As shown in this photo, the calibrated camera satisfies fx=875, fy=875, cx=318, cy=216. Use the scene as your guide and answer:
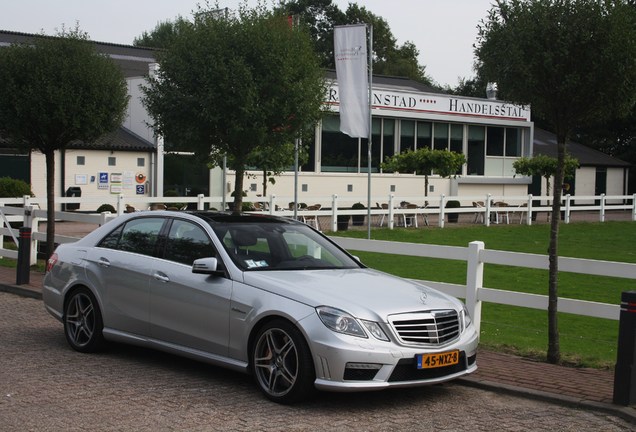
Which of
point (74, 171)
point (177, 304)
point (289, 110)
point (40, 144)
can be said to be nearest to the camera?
point (177, 304)

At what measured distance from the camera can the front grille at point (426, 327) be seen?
709cm

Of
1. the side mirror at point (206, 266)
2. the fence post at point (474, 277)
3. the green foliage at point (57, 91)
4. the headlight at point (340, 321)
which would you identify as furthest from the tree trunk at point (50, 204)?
the headlight at point (340, 321)

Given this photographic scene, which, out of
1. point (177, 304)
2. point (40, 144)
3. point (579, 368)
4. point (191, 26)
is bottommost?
point (579, 368)

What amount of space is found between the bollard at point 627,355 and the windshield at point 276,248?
2673mm

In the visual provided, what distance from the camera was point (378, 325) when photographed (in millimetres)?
7016

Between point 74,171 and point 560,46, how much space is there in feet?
91.3

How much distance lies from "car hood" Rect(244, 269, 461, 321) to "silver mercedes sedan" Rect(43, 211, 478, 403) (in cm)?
1

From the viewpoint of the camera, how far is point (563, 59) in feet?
29.1

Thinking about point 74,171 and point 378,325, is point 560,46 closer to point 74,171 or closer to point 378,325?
point 378,325

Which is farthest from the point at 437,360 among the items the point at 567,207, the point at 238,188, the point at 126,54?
the point at 126,54

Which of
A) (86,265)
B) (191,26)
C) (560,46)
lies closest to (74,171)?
(191,26)

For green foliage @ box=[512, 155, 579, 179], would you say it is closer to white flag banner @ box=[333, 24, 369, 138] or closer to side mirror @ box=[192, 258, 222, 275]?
white flag banner @ box=[333, 24, 369, 138]

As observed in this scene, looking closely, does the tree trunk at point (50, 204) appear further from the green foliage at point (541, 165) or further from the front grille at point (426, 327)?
the green foliage at point (541, 165)

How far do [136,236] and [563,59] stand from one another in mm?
4752
